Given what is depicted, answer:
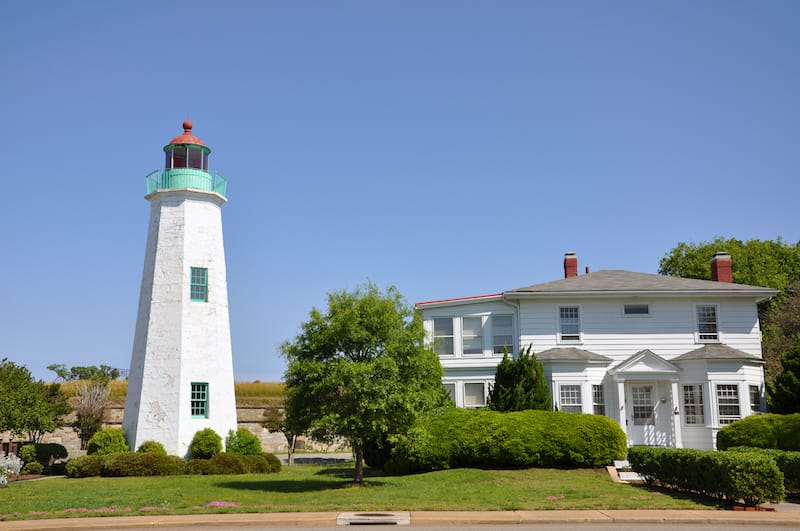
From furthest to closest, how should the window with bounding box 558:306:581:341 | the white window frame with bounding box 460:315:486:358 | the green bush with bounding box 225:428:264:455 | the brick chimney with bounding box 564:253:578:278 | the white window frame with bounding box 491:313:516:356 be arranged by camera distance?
the brick chimney with bounding box 564:253:578:278 → the white window frame with bounding box 460:315:486:358 → the white window frame with bounding box 491:313:516:356 → the window with bounding box 558:306:581:341 → the green bush with bounding box 225:428:264:455

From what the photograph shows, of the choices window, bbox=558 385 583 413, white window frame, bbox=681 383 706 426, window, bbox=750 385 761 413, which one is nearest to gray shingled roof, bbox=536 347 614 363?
window, bbox=558 385 583 413

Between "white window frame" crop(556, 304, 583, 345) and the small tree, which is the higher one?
"white window frame" crop(556, 304, 583, 345)

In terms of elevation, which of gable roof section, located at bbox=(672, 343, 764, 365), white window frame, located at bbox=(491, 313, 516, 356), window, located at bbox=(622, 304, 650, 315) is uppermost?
window, located at bbox=(622, 304, 650, 315)

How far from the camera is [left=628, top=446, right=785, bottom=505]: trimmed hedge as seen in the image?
51.2ft

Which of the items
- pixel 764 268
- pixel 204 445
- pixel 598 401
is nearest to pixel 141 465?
pixel 204 445

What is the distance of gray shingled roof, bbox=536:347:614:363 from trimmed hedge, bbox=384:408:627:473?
421 cm

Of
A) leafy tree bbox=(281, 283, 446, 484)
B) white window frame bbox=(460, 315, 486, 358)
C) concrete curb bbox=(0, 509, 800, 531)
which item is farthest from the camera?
white window frame bbox=(460, 315, 486, 358)

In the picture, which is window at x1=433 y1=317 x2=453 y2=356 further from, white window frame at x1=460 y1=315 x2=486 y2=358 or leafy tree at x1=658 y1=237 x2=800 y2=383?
leafy tree at x1=658 y1=237 x2=800 y2=383

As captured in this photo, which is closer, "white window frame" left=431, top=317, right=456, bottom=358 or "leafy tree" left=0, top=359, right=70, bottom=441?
"leafy tree" left=0, top=359, right=70, bottom=441

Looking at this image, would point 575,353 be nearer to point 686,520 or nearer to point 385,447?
point 385,447

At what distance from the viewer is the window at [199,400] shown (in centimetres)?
2853

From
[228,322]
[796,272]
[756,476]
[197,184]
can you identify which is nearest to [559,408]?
[756,476]

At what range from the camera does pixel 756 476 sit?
51.3ft

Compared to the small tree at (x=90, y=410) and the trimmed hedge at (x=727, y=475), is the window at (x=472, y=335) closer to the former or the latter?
the trimmed hedge at (x=727, y=475)
